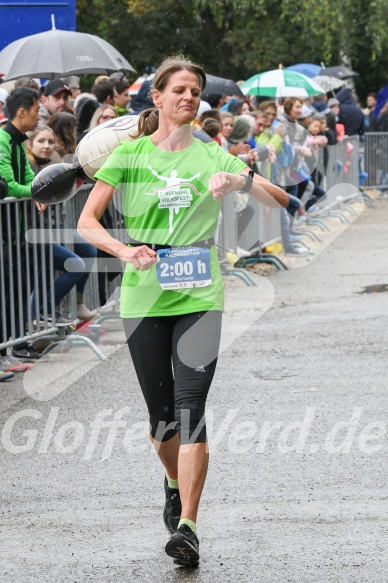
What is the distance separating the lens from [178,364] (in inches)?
200

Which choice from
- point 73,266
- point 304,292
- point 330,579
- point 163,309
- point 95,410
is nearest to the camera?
point 330,579

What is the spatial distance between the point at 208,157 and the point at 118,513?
64.9 inches

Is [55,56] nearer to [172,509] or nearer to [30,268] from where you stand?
[30,268]

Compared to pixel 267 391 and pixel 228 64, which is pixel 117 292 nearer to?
pixel 267 391

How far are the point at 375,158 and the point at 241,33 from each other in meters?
16.9

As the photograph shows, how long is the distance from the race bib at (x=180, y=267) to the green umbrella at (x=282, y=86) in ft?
47.4

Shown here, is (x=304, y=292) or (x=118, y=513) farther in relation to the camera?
(x=304, y=292)

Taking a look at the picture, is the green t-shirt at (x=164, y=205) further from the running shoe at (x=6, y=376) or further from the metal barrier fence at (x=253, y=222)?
the metal barrier fence at (x=253, y=222)

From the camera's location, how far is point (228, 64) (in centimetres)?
4269

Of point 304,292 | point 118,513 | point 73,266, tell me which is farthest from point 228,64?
point 118,513

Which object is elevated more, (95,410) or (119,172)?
(119,172)

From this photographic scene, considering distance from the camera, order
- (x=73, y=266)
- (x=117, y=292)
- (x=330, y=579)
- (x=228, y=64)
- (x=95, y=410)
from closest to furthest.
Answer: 1. (x=330, y=579)
2. (x=95, y=410)
3. (x=73, y=266)
4. (x=117, y=292)
5. (x=228, y=64)

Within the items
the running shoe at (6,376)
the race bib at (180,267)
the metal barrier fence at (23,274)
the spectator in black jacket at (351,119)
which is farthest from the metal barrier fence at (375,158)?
the race bib at (180,267)

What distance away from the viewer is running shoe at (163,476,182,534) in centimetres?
523
